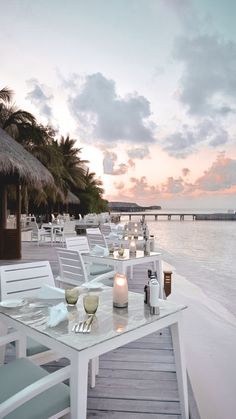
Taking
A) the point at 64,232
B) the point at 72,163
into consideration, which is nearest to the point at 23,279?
the point at 64,232

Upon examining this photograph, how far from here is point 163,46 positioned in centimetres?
982

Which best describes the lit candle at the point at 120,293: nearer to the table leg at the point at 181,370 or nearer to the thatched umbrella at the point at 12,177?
the table leg at the point at 181,370

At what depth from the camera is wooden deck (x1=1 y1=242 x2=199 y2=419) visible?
1881 mm

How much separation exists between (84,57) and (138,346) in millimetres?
9252

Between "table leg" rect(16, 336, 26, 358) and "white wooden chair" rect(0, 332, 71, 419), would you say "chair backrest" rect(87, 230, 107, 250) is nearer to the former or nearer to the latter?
"table leg" rect(16, 336, 26, 358)

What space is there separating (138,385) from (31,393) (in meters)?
1.21

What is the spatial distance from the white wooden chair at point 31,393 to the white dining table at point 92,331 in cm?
8

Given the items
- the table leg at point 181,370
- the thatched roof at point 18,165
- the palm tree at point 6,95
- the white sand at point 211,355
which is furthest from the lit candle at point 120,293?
the palm tree at point 6,95

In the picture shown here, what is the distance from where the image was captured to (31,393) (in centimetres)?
117

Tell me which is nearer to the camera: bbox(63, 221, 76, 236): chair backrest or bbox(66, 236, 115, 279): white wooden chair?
bbox(66, 236, 115, 279): white wooden chair

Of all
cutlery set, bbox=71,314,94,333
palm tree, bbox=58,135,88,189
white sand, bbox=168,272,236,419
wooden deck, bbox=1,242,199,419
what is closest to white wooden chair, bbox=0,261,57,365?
wooden deck, bbox=1,242,199,419

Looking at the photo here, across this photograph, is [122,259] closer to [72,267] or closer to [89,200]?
[72,267]

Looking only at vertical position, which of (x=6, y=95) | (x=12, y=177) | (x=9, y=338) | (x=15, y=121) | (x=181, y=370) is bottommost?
(x=181, y=370)

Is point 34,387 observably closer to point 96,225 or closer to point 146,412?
point 146,412
